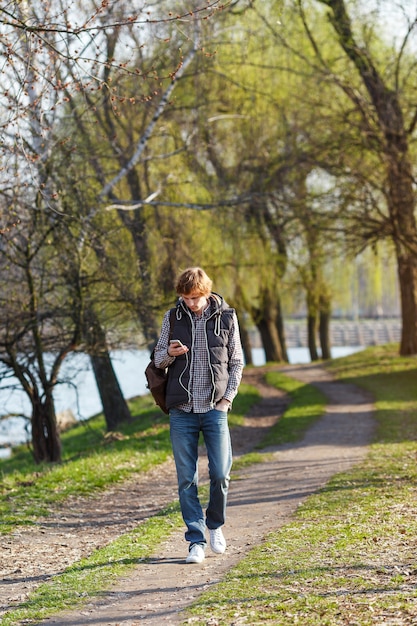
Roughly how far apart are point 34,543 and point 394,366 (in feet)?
78.7

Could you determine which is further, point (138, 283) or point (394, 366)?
point (394, 366)

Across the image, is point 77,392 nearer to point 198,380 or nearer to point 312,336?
point 198,380

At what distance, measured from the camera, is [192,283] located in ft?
23.5

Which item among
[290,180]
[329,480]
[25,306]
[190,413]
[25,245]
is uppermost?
[290,180]

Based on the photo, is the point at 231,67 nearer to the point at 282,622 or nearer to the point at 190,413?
the point at 190,413

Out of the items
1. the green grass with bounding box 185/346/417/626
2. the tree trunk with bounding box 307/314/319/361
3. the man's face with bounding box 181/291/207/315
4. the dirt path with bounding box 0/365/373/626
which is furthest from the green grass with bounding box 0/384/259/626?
the tree trunk with bounding box 307/314/319/361

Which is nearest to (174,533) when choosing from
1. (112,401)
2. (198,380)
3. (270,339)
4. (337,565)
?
(198,380)

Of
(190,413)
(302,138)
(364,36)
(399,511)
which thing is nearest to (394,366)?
(302,138)

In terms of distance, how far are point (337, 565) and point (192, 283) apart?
2439 millimetres

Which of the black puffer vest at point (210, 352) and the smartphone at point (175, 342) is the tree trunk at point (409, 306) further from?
the smartphone at point (175, 342)

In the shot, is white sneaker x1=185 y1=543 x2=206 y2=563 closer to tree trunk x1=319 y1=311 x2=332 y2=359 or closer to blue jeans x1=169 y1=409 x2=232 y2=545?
blue jeans x1=169 y1=409 x2=232 y2=545

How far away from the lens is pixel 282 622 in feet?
18.2

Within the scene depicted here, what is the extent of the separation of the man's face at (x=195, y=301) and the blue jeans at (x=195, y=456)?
2.73ft

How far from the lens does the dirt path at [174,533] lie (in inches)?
250
